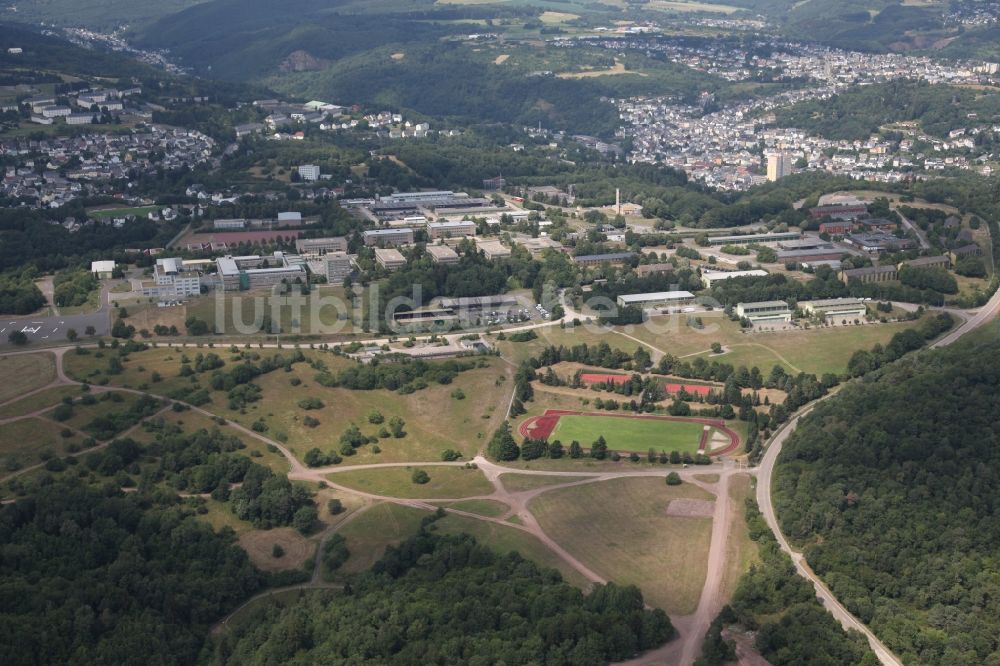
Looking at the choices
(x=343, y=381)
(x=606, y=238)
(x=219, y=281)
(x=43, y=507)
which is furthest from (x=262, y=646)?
(x=606, y=238)

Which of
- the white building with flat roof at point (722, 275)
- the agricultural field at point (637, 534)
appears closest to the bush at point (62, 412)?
the agricultural field at point (637, 534)

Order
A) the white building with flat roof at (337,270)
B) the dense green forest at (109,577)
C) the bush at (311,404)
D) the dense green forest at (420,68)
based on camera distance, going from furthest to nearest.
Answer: the dense green forest at (420,68) < the white building with flat roof at (337,270) < the bush at (311,404) < the dense green forest at (109,577)

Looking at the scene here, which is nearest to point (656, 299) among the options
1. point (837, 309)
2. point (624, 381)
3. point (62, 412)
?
point (837, 309)

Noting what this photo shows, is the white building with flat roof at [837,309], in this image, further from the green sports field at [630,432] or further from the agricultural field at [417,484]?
the agricultural field at [417,484]

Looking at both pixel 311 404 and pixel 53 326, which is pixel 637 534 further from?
pixel 53 326

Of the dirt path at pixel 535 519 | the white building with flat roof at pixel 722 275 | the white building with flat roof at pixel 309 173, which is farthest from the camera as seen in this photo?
the white building with flat roof at pixel 309 173

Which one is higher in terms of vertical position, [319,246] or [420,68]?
[420,68]

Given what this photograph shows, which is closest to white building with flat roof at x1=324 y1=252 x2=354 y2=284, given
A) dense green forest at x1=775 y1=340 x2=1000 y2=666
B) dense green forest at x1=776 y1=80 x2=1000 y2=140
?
dense green forest at x1=775 y1=340 x2=1000 y2=666
